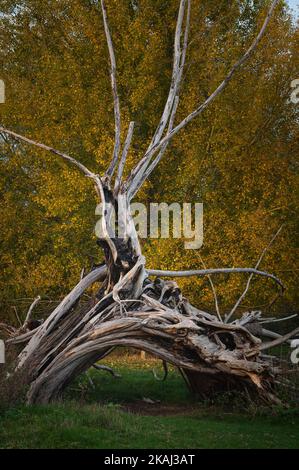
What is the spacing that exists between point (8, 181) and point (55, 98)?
2691 mm

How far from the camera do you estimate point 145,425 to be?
10.3 m

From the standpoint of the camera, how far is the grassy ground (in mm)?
9117

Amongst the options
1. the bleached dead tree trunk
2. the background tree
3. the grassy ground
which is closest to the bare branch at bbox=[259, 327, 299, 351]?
the bleached dead tree trunk

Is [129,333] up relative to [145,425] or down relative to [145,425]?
up

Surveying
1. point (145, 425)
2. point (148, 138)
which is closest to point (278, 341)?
point (145, 425)

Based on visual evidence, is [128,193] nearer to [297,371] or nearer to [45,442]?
[297,371]

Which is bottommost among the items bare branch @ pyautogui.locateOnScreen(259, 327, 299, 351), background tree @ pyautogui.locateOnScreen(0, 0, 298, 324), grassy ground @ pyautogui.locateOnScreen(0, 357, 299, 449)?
grassy ground @ pyautogui.locateOnScreen(0, 357, 299, 449)

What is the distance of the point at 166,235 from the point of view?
Answer: 1933 centimetres

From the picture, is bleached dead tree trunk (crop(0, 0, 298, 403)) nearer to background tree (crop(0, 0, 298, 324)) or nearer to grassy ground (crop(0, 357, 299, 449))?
grassy ground (crop(0, 357, 299, 449))

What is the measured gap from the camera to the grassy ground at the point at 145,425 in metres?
9.12

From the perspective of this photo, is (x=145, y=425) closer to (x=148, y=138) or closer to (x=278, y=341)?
(x=278, y=341)

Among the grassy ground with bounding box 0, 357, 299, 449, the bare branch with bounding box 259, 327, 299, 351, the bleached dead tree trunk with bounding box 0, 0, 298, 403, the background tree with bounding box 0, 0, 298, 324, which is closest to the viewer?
the grassy ground with bounding box 0, 357, 299, 449

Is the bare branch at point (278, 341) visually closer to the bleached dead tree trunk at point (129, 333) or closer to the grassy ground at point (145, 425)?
the bleached dead tree trunk at point (129, 333)

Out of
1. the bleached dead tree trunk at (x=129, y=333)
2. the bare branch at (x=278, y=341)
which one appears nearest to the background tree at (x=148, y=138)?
the bleached dead tree trunk at (x=129, y=333)
